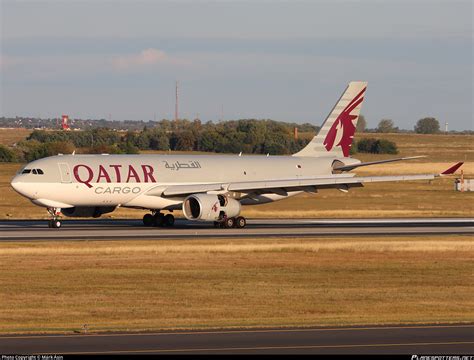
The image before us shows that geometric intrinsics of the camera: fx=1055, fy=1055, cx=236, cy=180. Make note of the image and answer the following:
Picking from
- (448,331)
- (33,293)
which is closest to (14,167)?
(33,293)

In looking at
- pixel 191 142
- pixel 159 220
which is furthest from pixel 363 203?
pixel 191 142

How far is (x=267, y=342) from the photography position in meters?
23.7

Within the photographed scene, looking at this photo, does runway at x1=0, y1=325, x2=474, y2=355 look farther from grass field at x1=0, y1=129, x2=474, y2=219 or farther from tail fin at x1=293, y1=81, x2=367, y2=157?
grass field at x1=0, y1=129, x2=474, y2=219

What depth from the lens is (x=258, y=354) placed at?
71.6ft

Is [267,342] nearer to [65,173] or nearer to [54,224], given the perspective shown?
[65,173]

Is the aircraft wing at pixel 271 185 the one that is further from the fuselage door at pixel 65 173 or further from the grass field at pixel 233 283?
the grass field at pixel 233 283

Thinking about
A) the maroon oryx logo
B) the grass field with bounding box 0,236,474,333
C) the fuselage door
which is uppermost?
the maroon oryx logo

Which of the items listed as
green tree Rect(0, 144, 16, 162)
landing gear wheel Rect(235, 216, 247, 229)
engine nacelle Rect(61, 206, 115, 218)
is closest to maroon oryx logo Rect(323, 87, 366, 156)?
landing gear wheel Rect(235, 216, 247, 229)

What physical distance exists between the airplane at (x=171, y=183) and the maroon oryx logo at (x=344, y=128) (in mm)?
2462

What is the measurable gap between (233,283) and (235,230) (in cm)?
2130

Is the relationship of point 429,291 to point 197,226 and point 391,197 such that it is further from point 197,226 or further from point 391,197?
point 391,197

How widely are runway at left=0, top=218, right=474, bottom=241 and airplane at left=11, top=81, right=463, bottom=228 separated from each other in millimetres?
1217

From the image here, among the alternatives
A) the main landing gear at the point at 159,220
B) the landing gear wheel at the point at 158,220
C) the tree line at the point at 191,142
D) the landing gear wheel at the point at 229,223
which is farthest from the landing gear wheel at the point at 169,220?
the tree line at the point at 191,142

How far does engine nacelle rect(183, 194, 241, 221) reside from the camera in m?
56.6
